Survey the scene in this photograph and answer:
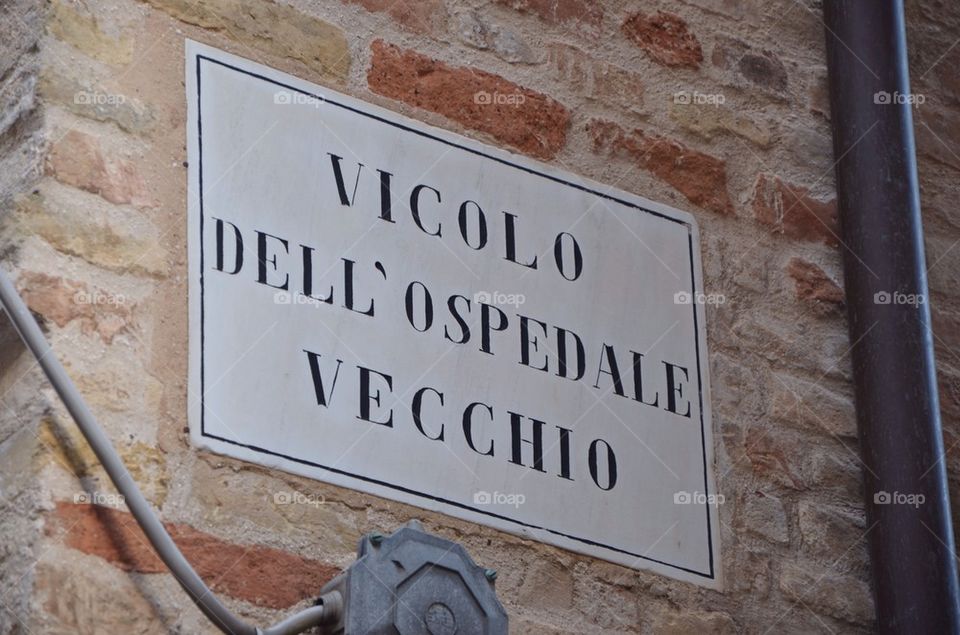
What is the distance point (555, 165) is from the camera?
322 centimetres

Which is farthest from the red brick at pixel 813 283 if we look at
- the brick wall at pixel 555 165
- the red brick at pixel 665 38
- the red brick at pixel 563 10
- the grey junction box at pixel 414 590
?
the grey junction box at pixel 414 590

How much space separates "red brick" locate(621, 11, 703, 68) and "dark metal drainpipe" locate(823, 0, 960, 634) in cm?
33

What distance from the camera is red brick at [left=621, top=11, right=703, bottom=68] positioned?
3455 mm

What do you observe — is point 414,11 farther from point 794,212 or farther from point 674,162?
point 794,212

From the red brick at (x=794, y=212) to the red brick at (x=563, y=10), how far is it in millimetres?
432

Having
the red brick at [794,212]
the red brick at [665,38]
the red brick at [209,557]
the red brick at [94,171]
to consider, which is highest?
the red brick at [665,38]

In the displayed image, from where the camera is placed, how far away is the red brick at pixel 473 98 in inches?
122

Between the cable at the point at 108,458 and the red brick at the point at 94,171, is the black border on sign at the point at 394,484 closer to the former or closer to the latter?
the red brick at the point at 94,171

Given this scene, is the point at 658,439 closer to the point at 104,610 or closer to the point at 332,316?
the point at 332,316

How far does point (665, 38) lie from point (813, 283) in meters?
0.53

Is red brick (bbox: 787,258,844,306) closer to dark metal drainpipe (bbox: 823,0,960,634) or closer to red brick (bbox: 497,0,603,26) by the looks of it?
dark metal drainpipe (bbox: 823,0,960,634)

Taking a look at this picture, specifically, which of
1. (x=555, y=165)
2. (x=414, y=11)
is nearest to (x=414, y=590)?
(x=555, y=165)

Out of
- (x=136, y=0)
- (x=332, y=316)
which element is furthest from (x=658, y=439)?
(x=136, y=0)

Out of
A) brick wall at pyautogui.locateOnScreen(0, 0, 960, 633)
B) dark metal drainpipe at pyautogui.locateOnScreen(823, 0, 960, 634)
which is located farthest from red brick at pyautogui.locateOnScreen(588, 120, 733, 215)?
dark metal drainpipe at pyautogui.locateOnScreen(823, 0, 960, 634)
